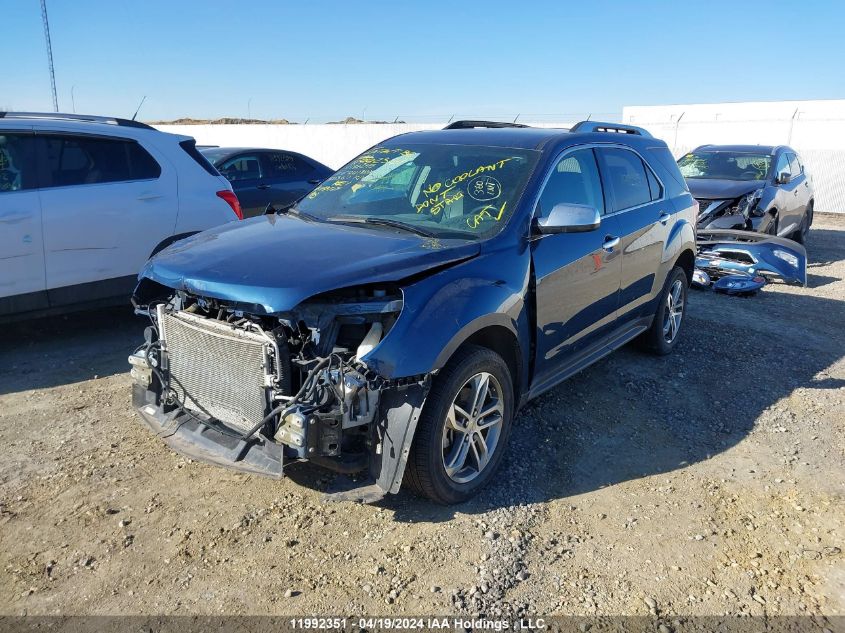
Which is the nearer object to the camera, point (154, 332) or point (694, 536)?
point (694, 536)

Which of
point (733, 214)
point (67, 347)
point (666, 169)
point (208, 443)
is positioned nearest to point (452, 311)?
point (208, 443)

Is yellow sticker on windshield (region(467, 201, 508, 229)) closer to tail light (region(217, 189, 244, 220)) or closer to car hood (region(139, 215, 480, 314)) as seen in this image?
car hood (region(139, 215, 480, 314))

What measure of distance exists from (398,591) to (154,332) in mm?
1964

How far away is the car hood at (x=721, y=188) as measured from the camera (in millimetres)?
10609

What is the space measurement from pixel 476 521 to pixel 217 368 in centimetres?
153

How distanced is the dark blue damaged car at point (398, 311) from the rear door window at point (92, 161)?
217 centimetres

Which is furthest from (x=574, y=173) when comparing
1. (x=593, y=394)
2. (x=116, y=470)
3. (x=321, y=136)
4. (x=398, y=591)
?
(x=321, y=136)

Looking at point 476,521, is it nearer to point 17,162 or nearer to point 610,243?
point 610,243

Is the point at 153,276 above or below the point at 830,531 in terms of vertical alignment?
above

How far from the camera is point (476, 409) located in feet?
11.8

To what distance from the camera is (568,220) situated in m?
3.86

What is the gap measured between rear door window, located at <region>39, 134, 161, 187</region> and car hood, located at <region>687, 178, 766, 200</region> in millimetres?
8113

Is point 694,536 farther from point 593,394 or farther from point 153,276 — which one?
point 153,276

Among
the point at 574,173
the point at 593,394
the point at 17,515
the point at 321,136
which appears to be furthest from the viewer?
the point at 321,136
